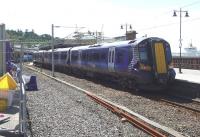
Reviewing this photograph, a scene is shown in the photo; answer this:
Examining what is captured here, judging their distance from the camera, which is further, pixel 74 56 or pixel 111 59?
pixel 74 56

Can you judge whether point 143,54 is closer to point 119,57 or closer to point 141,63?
point 141,63

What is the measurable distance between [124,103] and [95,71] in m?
12.9

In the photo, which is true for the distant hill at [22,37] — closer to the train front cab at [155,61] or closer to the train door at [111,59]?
the train door at [111,59]

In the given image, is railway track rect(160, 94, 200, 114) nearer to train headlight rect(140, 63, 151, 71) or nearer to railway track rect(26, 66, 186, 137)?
train headlight rect(140, 63, 151, 71)

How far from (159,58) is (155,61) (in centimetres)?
28

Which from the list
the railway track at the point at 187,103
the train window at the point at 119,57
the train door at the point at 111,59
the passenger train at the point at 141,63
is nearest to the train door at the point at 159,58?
the passenger train at the point at 141,63

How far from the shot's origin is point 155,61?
76.4 feet

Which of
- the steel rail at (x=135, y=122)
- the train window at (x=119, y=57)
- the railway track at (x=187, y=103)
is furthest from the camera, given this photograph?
the train window at (x=119, y=57)

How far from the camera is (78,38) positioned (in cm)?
7256


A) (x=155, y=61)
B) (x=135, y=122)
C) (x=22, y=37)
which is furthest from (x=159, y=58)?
(x=22, y=37)

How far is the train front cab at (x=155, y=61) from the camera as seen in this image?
76.1 feet

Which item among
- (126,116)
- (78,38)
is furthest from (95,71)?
(78,38)

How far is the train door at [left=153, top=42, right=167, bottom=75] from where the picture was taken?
2330cm

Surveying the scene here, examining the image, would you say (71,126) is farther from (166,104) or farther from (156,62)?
(156,62)
